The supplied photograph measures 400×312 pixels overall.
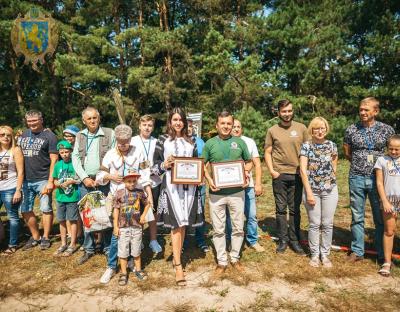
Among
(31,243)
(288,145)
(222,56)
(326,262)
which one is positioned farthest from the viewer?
(222,56)

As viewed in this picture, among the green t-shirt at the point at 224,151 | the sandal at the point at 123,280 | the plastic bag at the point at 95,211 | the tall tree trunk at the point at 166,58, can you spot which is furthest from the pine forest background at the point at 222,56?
the sandal at the point at 123,280

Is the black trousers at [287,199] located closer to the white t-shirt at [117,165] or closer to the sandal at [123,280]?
the white t-shirt at [117,165]

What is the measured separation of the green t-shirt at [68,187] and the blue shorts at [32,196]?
0.42 m

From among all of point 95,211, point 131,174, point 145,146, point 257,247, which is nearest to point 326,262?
point 257,247

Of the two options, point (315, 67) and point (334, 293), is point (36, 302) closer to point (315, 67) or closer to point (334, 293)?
point (334, 293)

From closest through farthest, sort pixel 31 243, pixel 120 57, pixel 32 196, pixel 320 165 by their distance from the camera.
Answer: pixel 320 165
pixel 32 196
pixel 31 243
pixel 120 57

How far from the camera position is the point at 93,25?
17.9 metres

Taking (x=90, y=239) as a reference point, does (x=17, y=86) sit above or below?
above

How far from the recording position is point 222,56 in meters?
15.4

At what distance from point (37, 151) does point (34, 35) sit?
8.79 metres

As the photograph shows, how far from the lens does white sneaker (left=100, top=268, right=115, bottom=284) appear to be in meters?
4.19

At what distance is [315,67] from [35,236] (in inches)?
638

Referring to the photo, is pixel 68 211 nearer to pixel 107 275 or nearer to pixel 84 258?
pixel 84 258

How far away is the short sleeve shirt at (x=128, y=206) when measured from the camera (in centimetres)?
409
